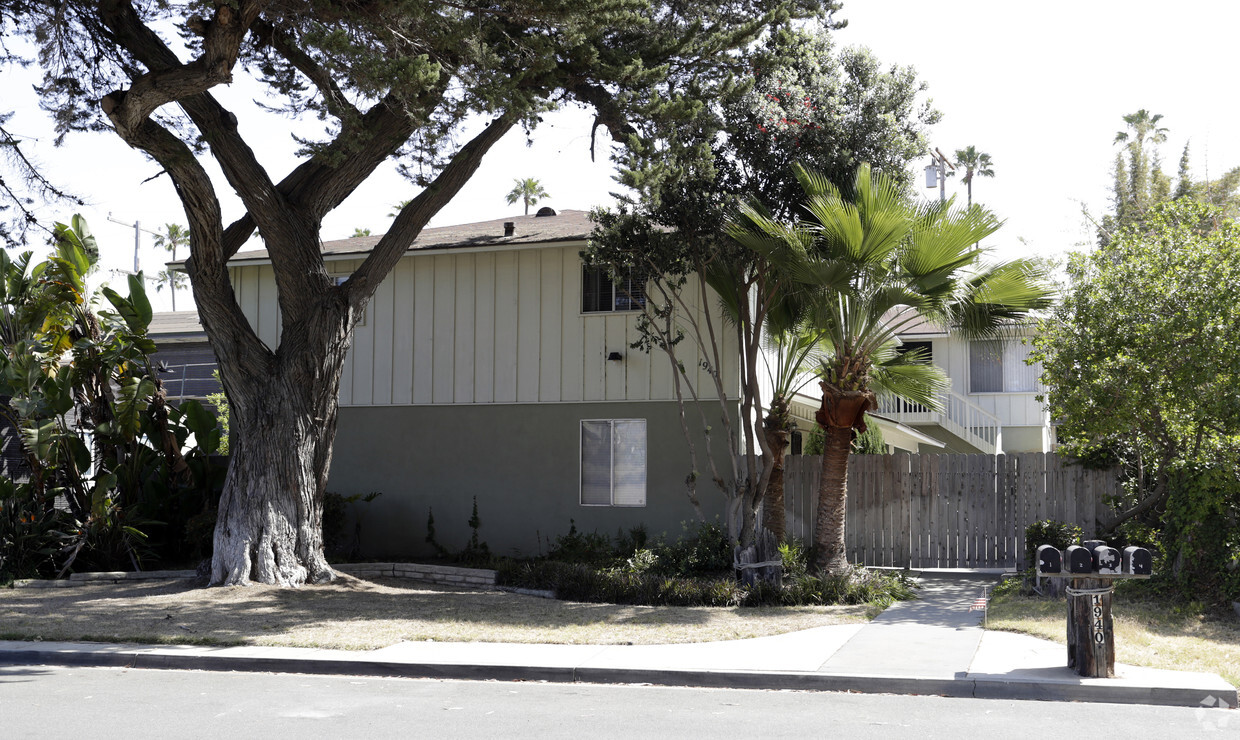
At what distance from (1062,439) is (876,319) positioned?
3112 mm

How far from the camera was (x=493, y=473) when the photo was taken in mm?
17281

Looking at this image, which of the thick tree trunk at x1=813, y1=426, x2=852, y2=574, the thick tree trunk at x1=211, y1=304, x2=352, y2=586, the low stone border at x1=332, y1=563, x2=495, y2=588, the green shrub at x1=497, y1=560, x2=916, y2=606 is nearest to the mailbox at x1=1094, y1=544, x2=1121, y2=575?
the green shrub at x1=497, y1=560, x2=916, y2=606

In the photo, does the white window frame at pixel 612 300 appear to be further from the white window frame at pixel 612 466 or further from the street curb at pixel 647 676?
the street curb at pixel 647 676

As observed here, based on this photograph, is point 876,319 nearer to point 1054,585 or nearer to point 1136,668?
point 1054,585

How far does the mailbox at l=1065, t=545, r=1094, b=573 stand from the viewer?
796 cm

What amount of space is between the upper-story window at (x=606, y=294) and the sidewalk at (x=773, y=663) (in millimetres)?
7433

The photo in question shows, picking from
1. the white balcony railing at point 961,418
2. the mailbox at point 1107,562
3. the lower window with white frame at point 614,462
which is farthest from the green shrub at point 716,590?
the white balcony railing at point 961,418

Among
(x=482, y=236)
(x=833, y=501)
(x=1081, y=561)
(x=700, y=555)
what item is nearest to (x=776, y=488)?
(x=833, y=501)

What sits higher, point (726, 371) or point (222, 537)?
point (726, 371)

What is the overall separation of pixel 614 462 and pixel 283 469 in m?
5.32

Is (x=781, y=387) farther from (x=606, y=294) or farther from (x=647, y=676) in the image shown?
(x=647, y=676)

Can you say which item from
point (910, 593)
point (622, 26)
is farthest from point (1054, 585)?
point (622, 26)

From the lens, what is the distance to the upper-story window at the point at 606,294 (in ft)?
54.2

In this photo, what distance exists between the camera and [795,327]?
1539 centimetres
